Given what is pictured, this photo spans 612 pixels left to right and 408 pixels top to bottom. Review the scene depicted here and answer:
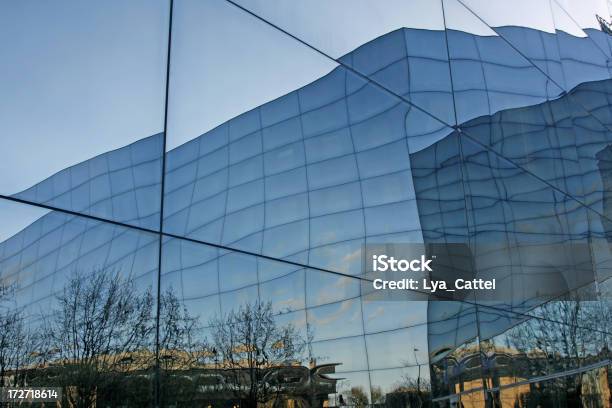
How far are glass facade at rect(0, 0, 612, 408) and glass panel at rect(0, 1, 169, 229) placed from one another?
0.05ft

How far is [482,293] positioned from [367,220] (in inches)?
120

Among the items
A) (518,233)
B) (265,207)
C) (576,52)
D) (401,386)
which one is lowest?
(401,386)

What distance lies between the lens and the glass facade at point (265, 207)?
467cm

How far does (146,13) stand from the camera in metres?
5.58

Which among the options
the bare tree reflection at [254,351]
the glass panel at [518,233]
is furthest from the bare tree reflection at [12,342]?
the glass panel at [518,233]

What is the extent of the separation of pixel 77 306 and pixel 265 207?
7.63 ft

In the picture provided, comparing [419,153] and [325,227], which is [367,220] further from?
[419,153]

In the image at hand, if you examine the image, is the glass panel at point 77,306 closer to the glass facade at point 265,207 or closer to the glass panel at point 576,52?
the glass facade at point 265,207

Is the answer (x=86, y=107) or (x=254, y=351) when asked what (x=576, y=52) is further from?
(x=86, y=107)

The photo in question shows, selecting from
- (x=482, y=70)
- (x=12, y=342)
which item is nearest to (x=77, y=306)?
(x=12, y=342)

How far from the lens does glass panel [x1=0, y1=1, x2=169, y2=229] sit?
4.64 m

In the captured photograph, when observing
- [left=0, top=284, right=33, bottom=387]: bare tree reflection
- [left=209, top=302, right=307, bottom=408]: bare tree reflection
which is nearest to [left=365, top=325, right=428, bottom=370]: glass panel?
[left=209, top=302, right=307, bottom=408]: bare tree reflection

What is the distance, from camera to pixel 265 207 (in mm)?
6379

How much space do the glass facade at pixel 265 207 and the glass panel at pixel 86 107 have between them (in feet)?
0.05
